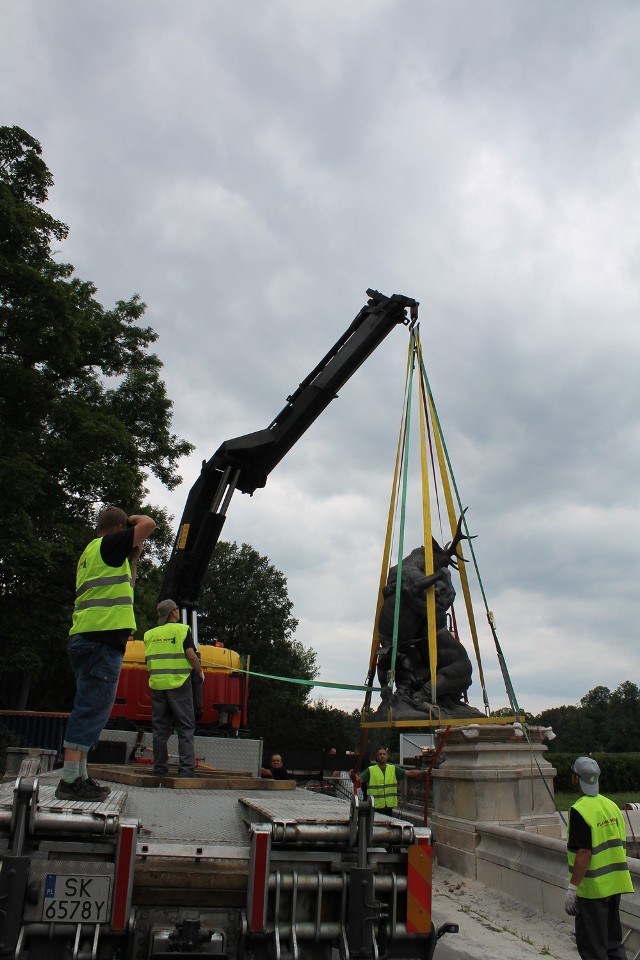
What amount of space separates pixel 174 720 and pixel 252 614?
168ft

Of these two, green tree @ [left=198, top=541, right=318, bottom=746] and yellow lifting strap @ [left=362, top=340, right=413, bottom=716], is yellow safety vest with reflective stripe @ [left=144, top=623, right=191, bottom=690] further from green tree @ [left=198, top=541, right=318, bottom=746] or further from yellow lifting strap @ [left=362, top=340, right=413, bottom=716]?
green tree @ [left=198, top=541, right=318, bottom=746]

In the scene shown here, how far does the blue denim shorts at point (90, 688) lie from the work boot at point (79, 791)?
215 mm

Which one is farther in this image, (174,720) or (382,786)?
(382,786)

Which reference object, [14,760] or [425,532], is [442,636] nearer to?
[425,532]

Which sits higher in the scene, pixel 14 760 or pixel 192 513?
pixel 192 513

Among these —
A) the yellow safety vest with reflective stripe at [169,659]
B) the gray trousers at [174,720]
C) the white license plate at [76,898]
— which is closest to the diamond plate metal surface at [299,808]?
the white license plate at [76,898]

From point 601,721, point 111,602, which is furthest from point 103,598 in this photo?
point 601,721

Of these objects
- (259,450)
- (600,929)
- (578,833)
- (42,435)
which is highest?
(42,435)

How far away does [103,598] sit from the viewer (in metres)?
4.23

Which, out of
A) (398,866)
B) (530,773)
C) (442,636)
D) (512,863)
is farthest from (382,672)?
(398,866)

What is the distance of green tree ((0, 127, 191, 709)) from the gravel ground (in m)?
10.8

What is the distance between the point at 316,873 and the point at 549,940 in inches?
174

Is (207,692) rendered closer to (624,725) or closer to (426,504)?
(426,504)

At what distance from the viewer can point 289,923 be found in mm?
3096
